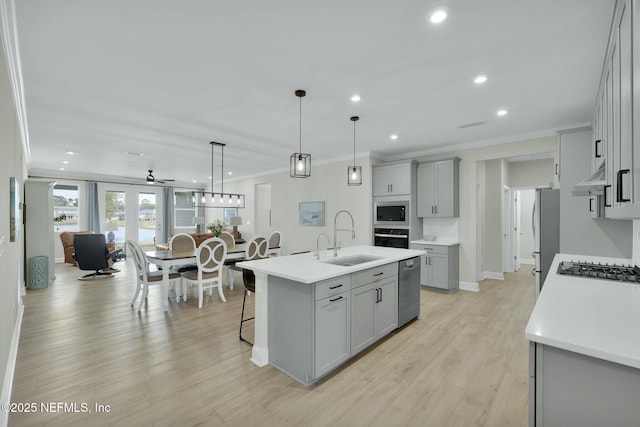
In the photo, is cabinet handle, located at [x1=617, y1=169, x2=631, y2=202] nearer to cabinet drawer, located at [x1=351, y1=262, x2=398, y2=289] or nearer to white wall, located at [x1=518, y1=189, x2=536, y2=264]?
cabinet drawer, located at [x1=351, y1=262, x2=398, y2=289]

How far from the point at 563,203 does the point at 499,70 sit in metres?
1.81

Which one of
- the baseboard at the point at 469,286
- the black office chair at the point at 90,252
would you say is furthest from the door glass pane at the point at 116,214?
the baseboard at the point at 469,286

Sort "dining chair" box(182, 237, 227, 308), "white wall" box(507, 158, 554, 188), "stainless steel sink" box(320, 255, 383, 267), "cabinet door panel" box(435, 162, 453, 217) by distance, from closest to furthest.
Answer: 1. "stainless steel sink" box(320, 255, 383, 267)
2. "dining chair" box(182, 237, 227, 308)
3. "cabinet door panel" box(435, 162, 453, 217)
4. "white wall" box(507, 158, 554, 188)

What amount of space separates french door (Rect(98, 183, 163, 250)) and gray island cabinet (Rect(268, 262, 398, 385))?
8232 mm

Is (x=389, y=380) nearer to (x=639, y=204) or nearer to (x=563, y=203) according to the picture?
(x=639, y=204)

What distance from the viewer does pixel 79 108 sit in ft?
11.3

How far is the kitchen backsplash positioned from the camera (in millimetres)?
5297

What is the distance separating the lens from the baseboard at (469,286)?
503 centimetres

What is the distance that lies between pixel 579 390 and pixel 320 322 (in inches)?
61.3

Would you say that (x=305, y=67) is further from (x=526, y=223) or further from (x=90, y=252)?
(x=526, y=223)

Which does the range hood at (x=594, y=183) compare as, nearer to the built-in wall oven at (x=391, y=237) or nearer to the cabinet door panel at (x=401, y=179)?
the cabinet door panel at (x=401, y=179)

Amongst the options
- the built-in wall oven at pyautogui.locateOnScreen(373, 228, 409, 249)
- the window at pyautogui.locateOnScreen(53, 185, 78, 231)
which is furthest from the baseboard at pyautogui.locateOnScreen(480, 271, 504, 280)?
the window at pyautogui.locateOnScreen(53, 185, 78, 231)

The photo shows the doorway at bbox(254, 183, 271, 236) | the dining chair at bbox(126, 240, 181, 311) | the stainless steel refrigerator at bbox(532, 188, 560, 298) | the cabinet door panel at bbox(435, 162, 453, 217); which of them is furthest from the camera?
the doorway at bbox(254, 183, 271, 236)

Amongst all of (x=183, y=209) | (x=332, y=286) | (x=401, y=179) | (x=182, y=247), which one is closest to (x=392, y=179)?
(x=401, y=179)
